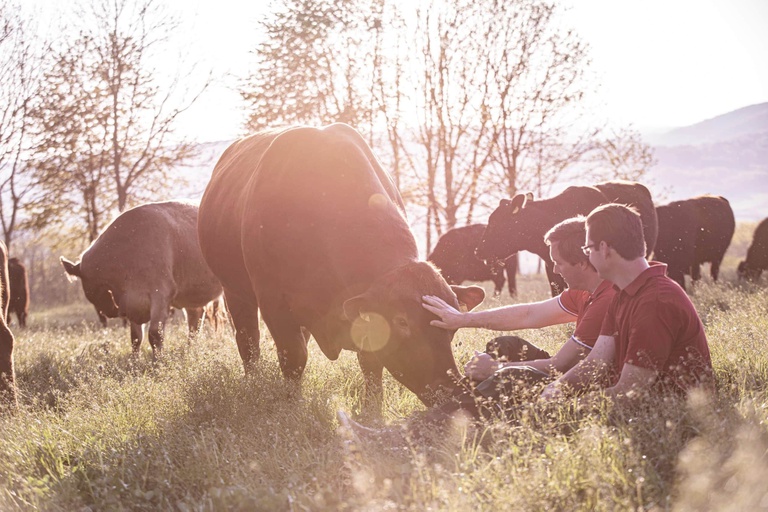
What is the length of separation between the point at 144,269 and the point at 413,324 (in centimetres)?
596

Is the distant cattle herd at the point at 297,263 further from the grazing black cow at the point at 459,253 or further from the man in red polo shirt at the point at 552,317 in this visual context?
the grazing black cow at the point at 459,253

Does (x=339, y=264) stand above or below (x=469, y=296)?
above

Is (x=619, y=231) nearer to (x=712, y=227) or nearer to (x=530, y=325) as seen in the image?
(x=530, y=325)

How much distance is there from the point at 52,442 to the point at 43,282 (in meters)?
25.9

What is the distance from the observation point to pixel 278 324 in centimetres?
538

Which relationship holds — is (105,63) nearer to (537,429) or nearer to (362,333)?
(362,333)

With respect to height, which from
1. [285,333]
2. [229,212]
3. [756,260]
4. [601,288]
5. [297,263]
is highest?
[229,212]

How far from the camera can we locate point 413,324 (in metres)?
4.11

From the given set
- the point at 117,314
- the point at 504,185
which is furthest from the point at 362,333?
the point at 504,185

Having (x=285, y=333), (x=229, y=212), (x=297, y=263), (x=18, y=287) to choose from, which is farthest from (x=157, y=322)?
(x=18, y=287)

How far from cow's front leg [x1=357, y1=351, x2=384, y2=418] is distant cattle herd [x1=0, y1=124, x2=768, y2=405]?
1 centimetres

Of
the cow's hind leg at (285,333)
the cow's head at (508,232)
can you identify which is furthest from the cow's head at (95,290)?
the cow's head at (508,232)

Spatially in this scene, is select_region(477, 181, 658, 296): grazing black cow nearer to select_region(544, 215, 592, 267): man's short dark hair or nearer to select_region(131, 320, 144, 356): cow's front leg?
select_region(544, 215, 592, 267): man's short dark hair

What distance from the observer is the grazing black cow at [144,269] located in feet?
29.5
